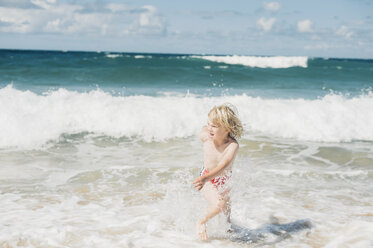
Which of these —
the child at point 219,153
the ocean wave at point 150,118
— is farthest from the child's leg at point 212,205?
the ocean wave at point 150,118

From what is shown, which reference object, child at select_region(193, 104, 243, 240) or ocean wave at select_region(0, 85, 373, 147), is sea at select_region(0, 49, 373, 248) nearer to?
ocean wave at select_region(0, 85, 373, 147)

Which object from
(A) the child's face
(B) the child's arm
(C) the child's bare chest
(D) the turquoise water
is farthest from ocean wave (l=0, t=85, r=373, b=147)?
(B) the child's arm

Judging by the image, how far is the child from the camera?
11.6ft

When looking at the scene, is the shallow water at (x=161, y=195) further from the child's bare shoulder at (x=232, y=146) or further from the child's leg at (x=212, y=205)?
the child's bare shoulder at (x=232, y=146)

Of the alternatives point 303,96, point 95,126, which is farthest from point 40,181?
point 303,96

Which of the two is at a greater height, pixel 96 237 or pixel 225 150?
pixel 225 150

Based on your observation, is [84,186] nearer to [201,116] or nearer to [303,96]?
[201,116]

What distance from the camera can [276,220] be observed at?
4.43 metres

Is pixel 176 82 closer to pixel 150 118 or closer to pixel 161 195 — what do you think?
pixel 150 118

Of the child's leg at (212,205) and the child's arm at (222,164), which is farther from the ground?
the child's arm at (222,164)

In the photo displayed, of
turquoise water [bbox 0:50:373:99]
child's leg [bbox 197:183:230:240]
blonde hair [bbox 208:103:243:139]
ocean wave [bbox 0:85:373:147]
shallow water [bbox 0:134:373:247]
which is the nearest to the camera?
blonde hair [bbox 208:103:243:139]

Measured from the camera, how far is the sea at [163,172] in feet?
13.2

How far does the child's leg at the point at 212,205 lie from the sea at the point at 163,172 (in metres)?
0.14

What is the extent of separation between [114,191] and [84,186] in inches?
21.2
